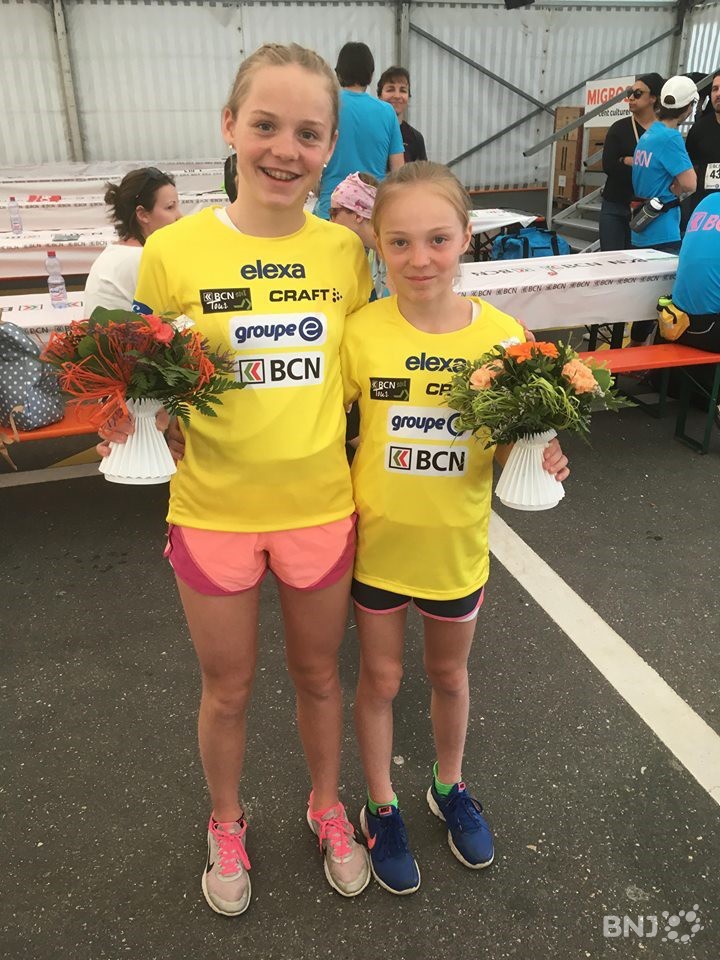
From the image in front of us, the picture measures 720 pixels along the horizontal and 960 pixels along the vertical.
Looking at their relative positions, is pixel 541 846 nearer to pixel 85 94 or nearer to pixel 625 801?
pixel 625 801

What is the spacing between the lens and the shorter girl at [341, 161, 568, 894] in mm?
1803

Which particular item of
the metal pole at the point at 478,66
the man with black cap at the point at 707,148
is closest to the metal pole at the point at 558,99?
the metal pole at the point at 478,66

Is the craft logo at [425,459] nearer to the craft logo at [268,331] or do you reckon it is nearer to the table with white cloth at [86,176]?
the craft logo at [268,331]

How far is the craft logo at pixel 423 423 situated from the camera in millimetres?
1849

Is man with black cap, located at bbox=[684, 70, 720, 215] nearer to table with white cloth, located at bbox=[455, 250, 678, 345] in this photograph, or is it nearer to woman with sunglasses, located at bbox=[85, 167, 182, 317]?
table with white cloth, located at bbox=[455, 250, 678, 345]

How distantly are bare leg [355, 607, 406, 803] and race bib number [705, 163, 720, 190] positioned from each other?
18.8 ft

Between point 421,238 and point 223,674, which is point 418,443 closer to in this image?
point 421,238

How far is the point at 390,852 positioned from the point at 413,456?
45.7 inches

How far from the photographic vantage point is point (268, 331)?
1718 mm

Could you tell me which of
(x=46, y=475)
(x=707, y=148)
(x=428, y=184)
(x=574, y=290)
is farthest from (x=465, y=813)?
(x=707, y=148)

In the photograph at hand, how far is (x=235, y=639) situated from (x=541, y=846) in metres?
1.18

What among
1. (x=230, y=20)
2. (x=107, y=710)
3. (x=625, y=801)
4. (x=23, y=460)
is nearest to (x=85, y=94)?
(x=230, y=20)

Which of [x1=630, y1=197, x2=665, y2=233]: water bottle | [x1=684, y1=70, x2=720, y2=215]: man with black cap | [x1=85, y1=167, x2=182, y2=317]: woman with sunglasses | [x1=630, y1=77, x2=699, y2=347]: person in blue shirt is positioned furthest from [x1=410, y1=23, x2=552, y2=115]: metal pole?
[x1=85, y1=167, x2=182, y2=317]: woman with sunglasses

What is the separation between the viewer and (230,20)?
11656 mm
